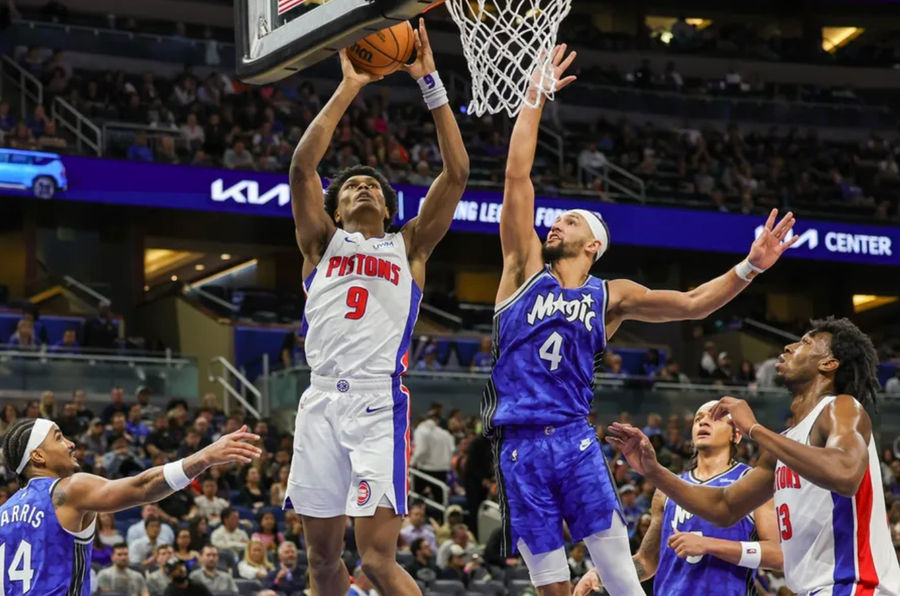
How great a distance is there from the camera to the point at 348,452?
6973 millimetres

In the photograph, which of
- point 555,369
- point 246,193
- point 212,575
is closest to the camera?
point 555,369

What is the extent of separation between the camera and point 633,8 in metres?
36.4

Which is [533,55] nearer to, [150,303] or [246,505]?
[246,505]

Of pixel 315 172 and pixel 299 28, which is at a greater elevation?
pixel 299 28

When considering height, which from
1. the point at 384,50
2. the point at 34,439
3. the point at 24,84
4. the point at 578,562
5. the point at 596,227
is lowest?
the point at 578,562

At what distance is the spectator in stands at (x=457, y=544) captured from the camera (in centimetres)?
1500

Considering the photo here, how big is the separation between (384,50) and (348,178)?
2.37ft

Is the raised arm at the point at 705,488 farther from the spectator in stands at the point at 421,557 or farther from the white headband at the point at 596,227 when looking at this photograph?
the spectator in stands at the point at 421,557

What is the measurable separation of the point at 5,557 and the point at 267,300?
20.2 meters

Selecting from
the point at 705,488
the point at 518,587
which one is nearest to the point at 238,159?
the point at 518,587

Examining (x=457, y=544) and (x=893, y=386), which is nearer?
(x=457, y=544)

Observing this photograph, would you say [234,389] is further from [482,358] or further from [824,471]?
[824,471]

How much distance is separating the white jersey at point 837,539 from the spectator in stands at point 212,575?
7.24 meters

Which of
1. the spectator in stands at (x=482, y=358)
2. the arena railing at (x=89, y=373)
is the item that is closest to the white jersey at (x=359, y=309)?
the arena railing at (x=89, y=373)
